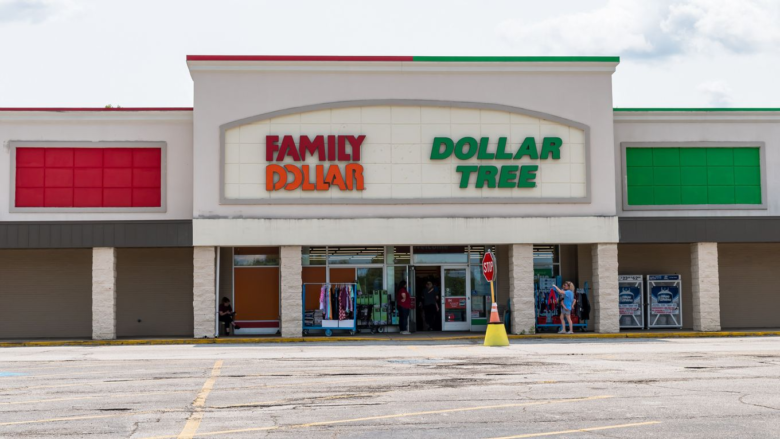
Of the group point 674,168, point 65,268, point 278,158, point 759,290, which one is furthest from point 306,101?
point 759,290

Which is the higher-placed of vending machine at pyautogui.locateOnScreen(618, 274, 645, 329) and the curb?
vending machine at pyautogui.locateOnScreen(618, 274, 645, 329)

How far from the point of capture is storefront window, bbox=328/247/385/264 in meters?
30.3

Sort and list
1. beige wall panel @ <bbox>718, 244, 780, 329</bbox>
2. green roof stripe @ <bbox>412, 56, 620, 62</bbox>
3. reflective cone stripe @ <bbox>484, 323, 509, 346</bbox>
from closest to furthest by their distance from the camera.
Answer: reflective cone stripe @ <bbox>484, 323, 509, 346</bbox> < green roof stripe @ <bbox>412, 56, 620, 62</bbox> < beige wall panel @ <bbox>718, 244, 780, 329</bbox>

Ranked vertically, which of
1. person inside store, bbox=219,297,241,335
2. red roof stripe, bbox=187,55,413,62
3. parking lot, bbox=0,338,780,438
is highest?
red roof stripe, bbox=187,55,413,62

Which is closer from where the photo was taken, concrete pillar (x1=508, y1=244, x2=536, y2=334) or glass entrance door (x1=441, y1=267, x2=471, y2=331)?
concrete pillar (x1=508, y1=244, x2=536, y2=334)

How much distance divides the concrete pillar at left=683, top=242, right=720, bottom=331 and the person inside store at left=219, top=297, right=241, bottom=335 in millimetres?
14457

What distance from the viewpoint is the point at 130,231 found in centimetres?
2820

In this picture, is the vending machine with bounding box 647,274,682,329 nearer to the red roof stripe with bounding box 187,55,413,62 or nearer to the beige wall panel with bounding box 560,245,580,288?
the beige wall panel with bounding box 560,245,580,288

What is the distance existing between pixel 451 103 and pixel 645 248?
8558 millimetres

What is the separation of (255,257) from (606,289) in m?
11.0

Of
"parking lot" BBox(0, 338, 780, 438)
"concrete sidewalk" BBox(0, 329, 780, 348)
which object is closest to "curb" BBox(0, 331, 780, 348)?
"concrete sidewalk" BBox(0, 329, 780, 348)

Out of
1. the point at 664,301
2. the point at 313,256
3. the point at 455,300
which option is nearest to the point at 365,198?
the point at 313,256

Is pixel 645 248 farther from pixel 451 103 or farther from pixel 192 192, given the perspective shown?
pixel 192 192

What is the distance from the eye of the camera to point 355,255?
30359 millimetres
